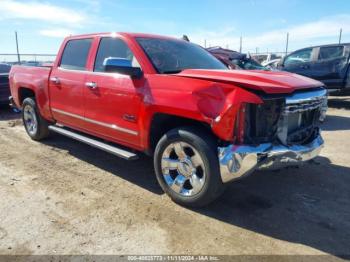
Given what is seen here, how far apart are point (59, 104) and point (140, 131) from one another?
2067mm

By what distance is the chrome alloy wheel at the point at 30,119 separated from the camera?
6.23 metres

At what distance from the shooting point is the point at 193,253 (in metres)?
2.83

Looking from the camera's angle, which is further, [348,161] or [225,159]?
[348,161]

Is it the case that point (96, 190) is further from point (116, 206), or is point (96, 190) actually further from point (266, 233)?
point (266, 233)

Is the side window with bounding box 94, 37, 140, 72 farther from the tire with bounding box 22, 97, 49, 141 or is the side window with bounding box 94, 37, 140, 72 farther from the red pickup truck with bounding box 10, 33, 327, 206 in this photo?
the tire with bounding box 22, 97, 49, 141

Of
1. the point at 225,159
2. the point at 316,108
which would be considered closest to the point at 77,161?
the point at 225,159

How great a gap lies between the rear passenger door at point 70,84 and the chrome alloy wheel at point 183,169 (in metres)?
1.80

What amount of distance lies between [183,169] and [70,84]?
2418 mm

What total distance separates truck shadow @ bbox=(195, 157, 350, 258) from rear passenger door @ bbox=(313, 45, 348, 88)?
6063 millimetres

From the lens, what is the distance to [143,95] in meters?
3.80

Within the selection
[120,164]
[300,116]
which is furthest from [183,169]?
[120,164]

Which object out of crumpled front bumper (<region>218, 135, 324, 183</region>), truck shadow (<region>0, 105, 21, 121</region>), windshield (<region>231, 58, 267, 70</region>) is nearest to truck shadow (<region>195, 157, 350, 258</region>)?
crumpled front bumper (<region>218, 135, 324, 183</region>)

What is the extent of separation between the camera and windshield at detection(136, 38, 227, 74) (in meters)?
4.06

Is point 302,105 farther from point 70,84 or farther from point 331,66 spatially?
point 331,66
